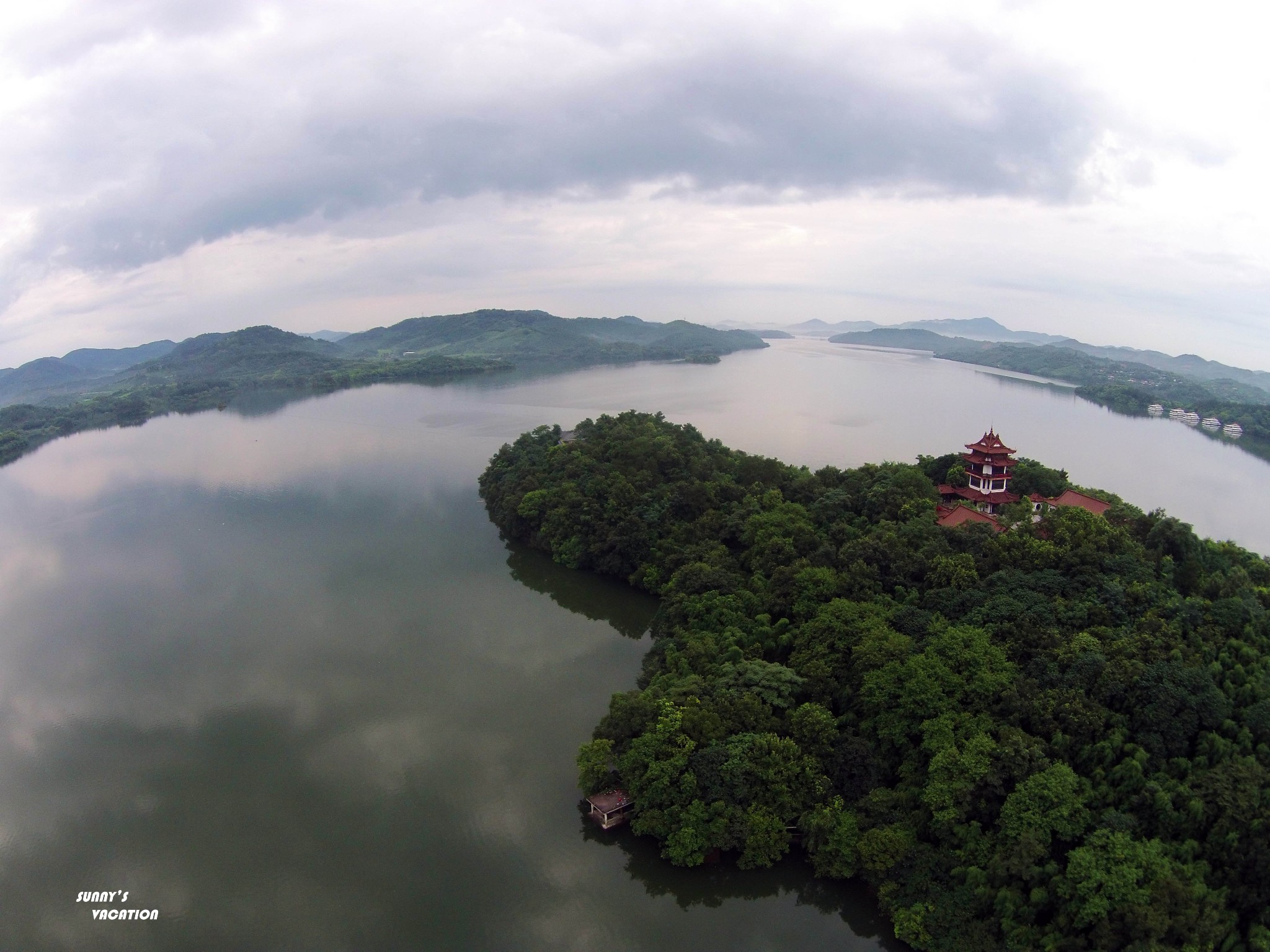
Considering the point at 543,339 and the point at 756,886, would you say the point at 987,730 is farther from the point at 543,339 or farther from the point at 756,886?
the point at 543,339

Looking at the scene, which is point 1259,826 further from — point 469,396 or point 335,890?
point 469,396

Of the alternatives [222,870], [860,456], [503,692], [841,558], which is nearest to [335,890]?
[222,870]

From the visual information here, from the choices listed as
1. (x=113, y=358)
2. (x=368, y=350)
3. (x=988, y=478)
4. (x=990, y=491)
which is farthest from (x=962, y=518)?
(x=113, y=358)

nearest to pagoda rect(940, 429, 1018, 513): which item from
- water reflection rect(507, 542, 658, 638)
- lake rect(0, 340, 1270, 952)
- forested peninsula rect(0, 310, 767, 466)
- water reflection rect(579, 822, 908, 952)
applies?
water reflection rect(507, 542, 658, 638)

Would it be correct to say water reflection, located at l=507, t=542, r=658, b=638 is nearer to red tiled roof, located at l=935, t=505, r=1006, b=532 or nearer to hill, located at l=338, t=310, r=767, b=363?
red tiled roof, located at l=935, t=505, r=1006, b=532

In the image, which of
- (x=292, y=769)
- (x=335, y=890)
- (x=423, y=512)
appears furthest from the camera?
(x=423, y=512)

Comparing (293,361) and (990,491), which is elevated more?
(293,361)
